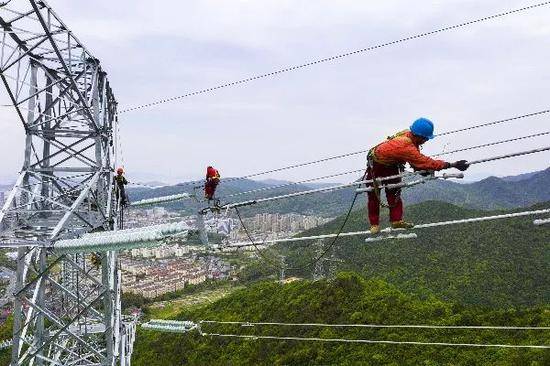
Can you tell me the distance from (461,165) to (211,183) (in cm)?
663

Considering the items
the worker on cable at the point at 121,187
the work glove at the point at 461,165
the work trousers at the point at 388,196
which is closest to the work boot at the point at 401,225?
the work trousers at the point at 388,196

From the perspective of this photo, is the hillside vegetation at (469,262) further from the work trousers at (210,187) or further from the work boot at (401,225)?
the work boot at (401,225)

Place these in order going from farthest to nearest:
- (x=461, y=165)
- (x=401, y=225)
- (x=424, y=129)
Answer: (x=401, y=225)
(x=424, y=129)
(x=461, y=165)

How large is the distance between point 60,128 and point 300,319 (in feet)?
100

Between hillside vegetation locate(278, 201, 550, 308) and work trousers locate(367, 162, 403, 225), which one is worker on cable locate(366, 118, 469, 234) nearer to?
work trousers locate(367, 162, 403, 225)

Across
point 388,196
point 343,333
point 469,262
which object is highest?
point 388,196

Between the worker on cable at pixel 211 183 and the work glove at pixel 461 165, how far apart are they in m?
5.93

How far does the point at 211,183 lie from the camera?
12109mm

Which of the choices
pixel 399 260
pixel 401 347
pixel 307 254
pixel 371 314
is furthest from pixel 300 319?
pixel 307 254

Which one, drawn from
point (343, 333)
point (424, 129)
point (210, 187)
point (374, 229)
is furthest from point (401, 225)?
point (343, 333)

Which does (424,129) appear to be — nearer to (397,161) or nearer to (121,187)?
(397,161)

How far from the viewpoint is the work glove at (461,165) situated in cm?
704

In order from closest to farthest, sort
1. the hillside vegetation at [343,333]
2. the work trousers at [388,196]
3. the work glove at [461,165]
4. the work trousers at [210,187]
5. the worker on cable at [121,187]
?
the work glove at [461,165], the work trousers at [388,196], the work trousers at [210,187], the worker on cable at [121,187], the hillside vegetation at [343,333]

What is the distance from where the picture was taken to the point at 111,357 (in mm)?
13016
